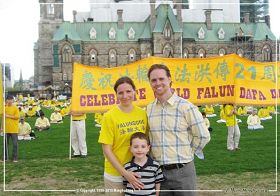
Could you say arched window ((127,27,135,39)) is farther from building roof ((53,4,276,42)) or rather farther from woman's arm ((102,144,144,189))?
woman's arm ((102,144,144,189))

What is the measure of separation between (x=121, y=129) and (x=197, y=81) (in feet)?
20.1

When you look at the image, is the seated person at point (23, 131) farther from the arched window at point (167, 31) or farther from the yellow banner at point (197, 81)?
the arched window at point (167, 31)

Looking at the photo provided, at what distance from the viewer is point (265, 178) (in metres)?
7.77

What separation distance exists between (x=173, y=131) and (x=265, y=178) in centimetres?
448

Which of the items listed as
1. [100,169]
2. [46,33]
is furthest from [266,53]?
[100,169]

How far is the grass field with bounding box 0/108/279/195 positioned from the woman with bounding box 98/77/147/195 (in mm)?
1970

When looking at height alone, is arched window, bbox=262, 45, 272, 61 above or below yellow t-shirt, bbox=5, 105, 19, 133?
above

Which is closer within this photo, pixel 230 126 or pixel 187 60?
pixel 187 60

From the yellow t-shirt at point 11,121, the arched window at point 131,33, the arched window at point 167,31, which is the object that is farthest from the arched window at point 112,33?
the yellow t-shirt at point 11,121

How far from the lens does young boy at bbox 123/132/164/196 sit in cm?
382

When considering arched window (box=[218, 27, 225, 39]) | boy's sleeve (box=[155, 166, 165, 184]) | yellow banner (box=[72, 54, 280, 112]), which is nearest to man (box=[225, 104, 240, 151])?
yellow banner (box=[72, 54, 280, 112])

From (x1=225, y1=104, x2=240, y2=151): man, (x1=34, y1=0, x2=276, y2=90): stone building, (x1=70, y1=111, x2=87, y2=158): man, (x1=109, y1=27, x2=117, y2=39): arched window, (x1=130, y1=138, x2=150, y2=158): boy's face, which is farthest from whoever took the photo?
(x1=109, y1=27, x2=117, y2=39): arched window

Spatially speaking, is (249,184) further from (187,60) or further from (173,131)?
(173,131)

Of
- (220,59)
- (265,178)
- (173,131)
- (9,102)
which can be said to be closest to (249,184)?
(265,178)
